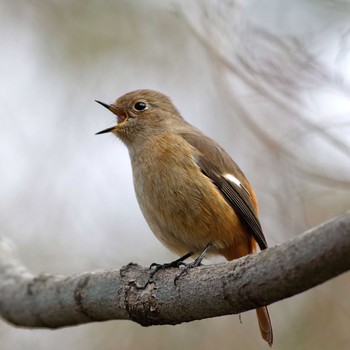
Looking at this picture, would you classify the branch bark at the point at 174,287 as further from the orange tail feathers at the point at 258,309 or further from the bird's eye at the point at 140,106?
the bird's eye at the point at 140,106

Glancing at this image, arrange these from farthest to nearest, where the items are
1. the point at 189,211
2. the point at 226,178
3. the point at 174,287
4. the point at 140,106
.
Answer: the point at 140,106 → the point at 226,178 → the point at 189,211 → the point at 174,287

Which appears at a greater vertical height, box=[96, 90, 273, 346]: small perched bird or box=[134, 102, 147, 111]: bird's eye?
box=[134, 102, 147, 111]: bird's eye

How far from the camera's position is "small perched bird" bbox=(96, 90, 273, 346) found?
431cm

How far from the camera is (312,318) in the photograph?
5.46 meters

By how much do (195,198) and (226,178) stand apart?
0.45 meters

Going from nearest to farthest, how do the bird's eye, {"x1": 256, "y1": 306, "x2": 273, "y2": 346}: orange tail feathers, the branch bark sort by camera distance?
1. the branch bark
2. {"x1": 256, "y1": 306, "x2": 273, "y2": 346}: orange tail feathers
3. the bird's eye

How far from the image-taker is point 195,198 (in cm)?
432

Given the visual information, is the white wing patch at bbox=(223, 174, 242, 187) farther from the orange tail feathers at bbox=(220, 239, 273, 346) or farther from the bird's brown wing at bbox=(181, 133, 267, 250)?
the orange tail feathers at bbox=(220, 239, 273, 346)

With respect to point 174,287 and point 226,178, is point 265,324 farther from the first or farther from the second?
point 174,287

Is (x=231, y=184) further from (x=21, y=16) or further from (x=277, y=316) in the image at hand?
(x=21, y=16)

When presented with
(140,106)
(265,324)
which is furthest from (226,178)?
(140,106)

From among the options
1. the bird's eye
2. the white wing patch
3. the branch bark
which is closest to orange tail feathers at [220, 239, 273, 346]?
the white wing patch

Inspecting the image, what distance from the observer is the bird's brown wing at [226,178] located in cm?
446

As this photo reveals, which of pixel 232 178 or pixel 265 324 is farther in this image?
pixel 232 178
